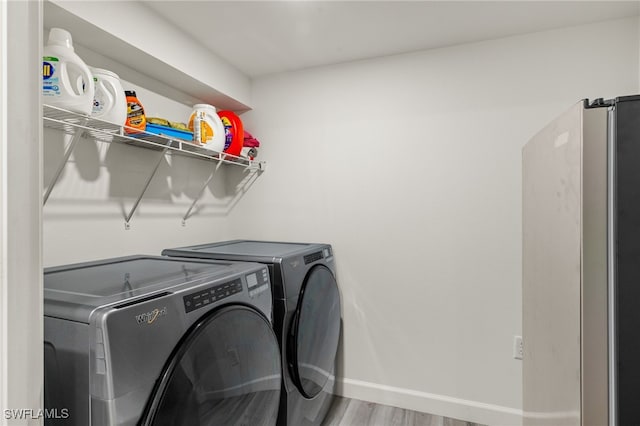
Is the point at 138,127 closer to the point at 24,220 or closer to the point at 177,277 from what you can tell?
the point at 177,277

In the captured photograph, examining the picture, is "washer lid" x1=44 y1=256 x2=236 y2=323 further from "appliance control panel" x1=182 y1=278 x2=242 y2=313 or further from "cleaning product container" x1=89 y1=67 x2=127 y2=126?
"cleaning product container" x1=89 y1=67 x2=127 y2=126

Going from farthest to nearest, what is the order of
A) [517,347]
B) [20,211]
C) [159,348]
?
[517,347] → [159,348] → [20,211]

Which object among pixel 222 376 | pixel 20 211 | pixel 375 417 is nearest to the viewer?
pixel 20 211

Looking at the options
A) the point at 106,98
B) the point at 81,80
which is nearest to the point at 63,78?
the point at 81,80

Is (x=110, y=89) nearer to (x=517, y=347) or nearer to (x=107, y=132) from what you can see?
(x=107, y=132)

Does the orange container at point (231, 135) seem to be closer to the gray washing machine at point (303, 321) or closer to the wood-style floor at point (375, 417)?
the gray washing machine at point (303, 321)

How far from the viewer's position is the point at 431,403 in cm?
208

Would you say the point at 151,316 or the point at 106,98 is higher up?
the point at 106,98

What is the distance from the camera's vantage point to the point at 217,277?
1165 millimetres

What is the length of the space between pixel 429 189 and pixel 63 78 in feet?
6.03

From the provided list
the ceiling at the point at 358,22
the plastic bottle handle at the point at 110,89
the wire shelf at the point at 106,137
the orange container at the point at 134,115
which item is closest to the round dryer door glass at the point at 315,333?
the wire shelf at the point at 106,137

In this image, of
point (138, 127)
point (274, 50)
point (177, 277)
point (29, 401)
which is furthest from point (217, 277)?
point (274, 50)

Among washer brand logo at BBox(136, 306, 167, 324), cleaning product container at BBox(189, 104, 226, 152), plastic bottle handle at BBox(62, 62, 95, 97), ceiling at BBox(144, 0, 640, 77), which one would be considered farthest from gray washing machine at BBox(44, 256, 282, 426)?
ceiling at BBox(144, 0, 640, 77)

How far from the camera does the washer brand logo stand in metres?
0.86
